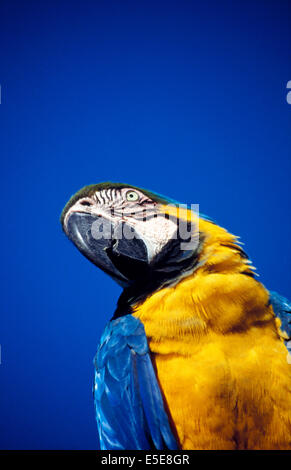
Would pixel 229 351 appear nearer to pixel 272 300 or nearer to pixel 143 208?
pixel 272 300

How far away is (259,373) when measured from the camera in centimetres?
67

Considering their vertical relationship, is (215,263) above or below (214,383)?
above

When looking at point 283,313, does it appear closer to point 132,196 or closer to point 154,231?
point 154,231

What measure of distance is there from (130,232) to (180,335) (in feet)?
1.07

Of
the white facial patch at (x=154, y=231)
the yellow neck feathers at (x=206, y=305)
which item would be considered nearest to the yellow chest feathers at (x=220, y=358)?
the yellow neck feathers at (x=206, y=305)

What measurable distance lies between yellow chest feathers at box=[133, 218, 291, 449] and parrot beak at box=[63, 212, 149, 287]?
0.12 m

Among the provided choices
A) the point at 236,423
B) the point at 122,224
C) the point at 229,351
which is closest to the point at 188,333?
the point at 229,351

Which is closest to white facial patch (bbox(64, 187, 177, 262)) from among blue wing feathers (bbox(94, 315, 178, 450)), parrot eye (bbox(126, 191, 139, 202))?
parrot eye (bbox(126, 191, 139, 202))

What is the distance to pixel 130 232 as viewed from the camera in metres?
0.85

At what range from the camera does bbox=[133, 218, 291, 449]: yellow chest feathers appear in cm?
66

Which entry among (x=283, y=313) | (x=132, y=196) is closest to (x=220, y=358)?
(x=283, y=313)

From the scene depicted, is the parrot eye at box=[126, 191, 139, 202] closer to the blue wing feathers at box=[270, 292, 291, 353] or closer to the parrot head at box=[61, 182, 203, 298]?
the parrot head at box=[61, 182, 203, 298]

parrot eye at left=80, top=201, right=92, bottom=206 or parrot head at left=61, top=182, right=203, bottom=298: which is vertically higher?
parrot eye at left=80, top=201, right=92, bottom=206

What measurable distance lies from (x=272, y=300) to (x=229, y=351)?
228 mm
